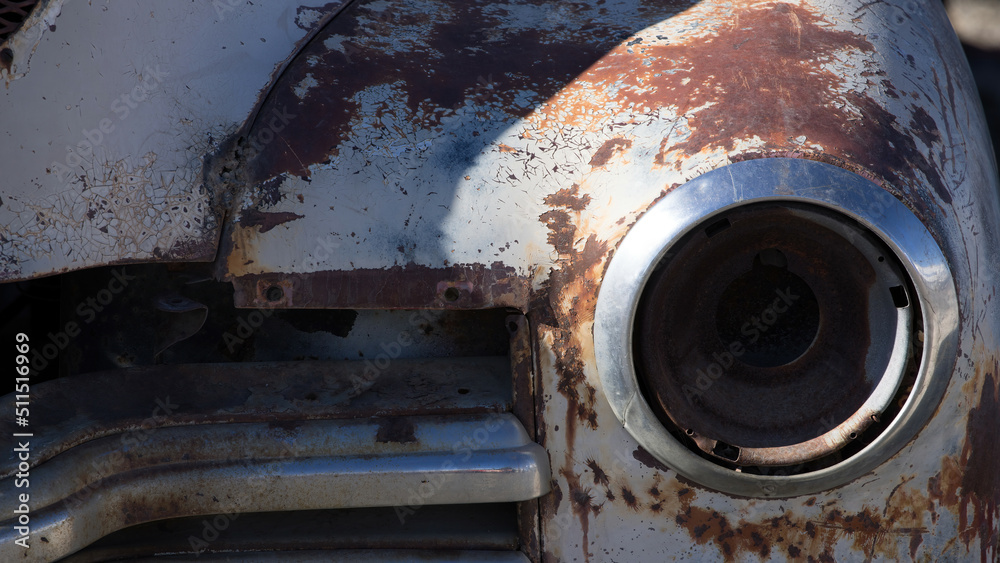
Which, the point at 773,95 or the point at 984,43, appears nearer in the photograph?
the point at 773,95

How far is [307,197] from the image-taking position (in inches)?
45.7

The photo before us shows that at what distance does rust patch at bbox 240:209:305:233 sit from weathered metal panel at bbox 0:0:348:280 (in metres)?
0.05

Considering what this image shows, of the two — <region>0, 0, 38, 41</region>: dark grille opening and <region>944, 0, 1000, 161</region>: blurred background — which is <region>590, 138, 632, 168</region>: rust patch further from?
<region>944, 0, 1000, 161</region>: blurred background

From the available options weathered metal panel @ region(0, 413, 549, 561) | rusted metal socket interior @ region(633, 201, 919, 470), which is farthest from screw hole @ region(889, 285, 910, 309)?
weathered metal panel @ region(0, 413, 549, 561)

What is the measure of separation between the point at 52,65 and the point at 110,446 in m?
0.57

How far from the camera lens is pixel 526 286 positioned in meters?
1.16

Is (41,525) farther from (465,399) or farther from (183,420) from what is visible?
(465,399)

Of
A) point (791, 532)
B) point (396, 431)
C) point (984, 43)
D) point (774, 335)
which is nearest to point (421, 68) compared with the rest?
point (396, 431)

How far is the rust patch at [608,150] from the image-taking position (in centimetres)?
117

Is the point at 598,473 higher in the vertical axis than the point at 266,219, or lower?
lower

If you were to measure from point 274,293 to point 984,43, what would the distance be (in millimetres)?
2792

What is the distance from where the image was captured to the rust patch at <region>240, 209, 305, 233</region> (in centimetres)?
115

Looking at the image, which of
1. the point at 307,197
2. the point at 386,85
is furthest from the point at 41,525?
the point at 386,85

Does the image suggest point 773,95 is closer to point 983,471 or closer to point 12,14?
point 983,471
